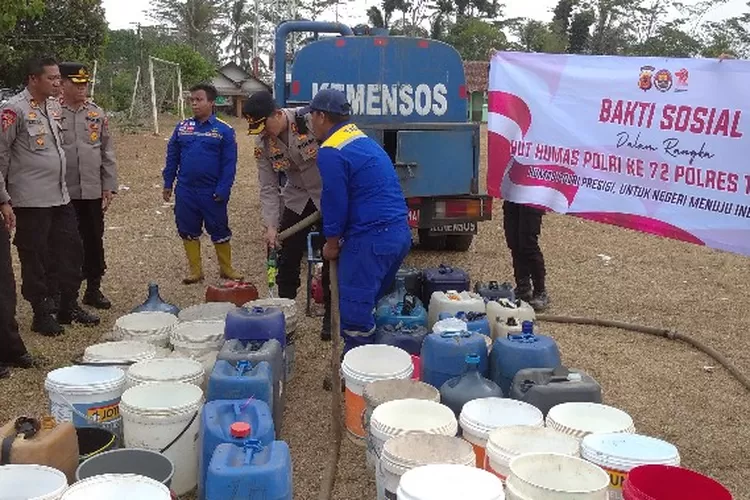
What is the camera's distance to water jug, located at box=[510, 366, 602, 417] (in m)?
3.58

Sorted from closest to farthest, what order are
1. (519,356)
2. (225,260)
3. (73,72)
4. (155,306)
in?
(519,356) → (155,306) → (73,72) → (225,260)

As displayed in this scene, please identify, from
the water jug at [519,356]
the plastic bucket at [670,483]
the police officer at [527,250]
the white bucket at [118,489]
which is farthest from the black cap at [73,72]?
the plastic bucket at [670,483]

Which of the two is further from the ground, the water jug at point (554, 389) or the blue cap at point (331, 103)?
the blue cap at point (331, 103)

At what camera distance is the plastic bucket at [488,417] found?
328 cm

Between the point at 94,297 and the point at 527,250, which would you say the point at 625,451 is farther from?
the point at 94,297

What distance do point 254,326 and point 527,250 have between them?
2.85 metres

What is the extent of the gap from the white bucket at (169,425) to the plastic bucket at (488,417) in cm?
124

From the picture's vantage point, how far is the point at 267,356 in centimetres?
399

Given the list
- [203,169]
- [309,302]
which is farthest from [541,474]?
[203,169]

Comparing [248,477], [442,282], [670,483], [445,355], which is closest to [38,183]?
[442,282]

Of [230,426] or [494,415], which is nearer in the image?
[230,426]

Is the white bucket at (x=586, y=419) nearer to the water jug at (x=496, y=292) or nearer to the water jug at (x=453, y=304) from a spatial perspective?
the water jug at (x=453, y=304)

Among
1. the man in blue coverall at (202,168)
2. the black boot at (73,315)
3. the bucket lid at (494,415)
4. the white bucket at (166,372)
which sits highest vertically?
the man in blue coverall at (202,168)

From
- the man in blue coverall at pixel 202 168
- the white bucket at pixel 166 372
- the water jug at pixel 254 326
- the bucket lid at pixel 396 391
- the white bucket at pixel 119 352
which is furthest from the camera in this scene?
the man in blue coverall at pixel 202 168
